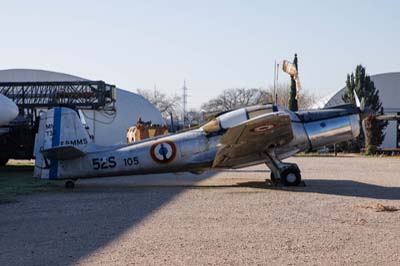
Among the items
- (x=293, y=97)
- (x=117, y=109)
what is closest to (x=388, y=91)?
(x=293, y=97)

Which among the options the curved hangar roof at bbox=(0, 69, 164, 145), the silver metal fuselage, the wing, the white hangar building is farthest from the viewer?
the white hangar building

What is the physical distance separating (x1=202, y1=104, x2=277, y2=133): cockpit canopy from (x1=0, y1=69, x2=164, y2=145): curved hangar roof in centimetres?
2770

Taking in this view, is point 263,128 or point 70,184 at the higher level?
point 263,128

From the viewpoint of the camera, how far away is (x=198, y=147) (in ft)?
46.2

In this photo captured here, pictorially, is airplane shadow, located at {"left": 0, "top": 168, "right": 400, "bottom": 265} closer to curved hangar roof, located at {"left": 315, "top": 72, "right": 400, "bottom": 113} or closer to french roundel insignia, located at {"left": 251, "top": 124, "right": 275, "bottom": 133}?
french roundel insignia, located at {"left": 251, "top": 124, "right": 275, "bottom": 133}

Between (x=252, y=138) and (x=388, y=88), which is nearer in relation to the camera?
(x=252, y=138)

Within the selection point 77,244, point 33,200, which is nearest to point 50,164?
point 33,200

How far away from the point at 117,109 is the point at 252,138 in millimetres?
43546

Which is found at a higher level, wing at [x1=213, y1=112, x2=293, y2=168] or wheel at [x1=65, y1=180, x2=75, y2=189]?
wing at [x1=213, y1=112, x2=293, y2=168]

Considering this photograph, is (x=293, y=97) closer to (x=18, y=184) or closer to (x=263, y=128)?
(x=263, y=128)

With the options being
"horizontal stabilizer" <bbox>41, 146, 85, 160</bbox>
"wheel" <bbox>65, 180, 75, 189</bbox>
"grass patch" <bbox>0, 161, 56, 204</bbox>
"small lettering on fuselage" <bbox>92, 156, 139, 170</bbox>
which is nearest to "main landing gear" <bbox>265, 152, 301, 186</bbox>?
"small lettering on fuselage" <bbox>92, 156, 139, 170</bbox>

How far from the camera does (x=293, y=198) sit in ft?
37.7

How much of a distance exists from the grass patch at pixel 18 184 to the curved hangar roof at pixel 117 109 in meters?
21.8

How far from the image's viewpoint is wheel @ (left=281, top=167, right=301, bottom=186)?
13859 millimetres
